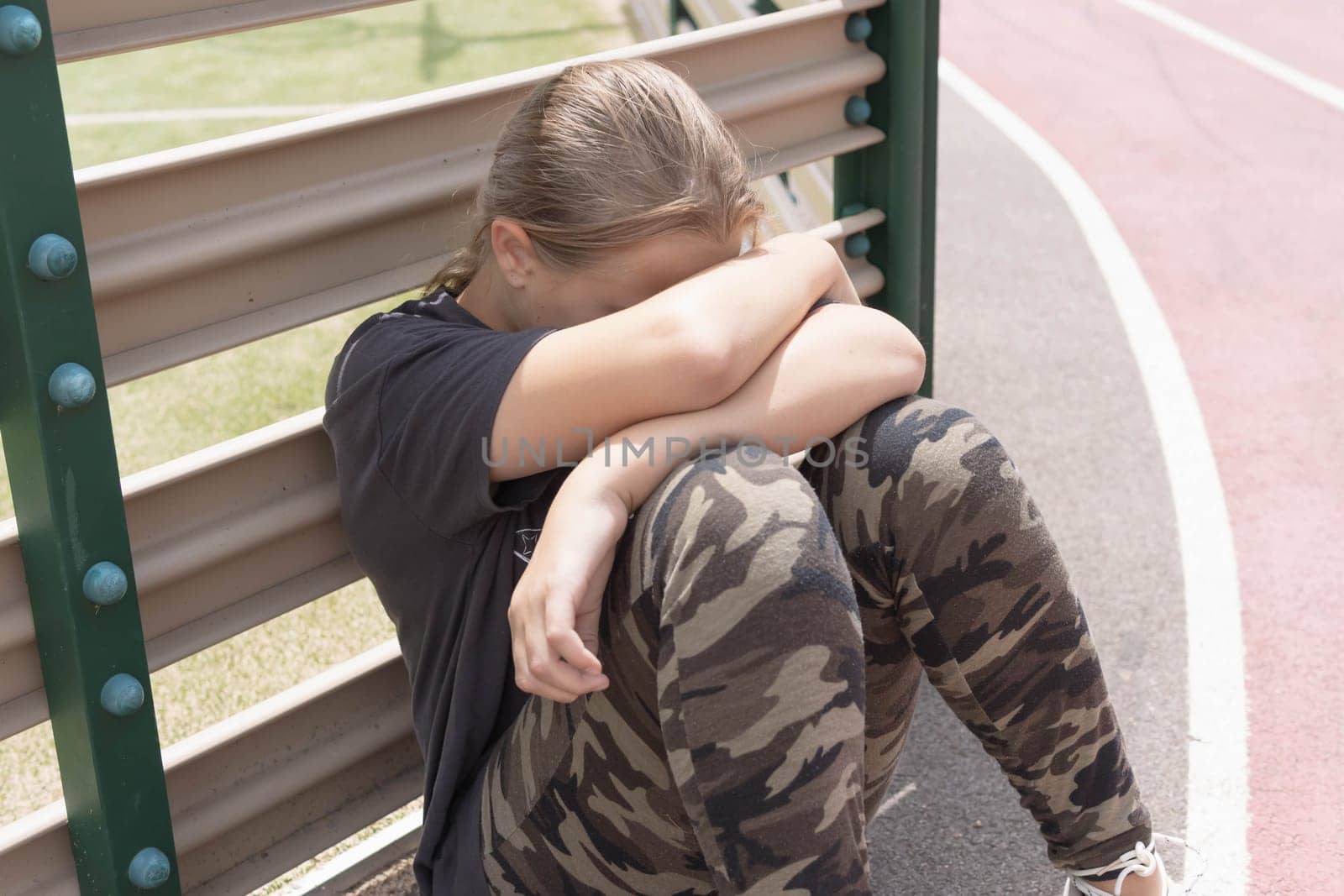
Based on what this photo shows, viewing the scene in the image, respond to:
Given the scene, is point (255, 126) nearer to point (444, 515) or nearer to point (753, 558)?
point (444, 515)

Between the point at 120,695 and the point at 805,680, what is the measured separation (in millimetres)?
979

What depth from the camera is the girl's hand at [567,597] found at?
5.59ft

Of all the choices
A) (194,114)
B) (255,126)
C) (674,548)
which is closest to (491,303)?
(674,548)

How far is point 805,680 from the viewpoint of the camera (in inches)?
65.8

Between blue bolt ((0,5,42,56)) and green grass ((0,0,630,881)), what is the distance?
73.2 inches

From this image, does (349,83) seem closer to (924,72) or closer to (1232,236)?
(1232,236)

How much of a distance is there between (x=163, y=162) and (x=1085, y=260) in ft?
16.2

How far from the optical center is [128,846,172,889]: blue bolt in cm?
207

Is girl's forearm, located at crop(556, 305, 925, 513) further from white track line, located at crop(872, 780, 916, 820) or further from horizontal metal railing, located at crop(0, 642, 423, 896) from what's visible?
white track line, located at crop(872, 780, 916, 820)

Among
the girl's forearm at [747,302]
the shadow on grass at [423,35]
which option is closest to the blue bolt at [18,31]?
the girl's forearm at [747,302]

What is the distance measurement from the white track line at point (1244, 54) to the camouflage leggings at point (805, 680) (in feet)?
24.3

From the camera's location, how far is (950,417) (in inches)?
76.9

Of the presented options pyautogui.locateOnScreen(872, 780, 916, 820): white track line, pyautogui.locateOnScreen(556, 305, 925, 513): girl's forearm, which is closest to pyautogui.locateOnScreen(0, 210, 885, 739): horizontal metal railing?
pyautogui.locateOnScreen(556, 305, 925, 513): girl's forearm

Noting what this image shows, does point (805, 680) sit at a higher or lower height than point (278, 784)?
higher
